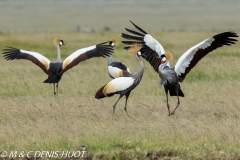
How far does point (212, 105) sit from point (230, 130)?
7.24 feet

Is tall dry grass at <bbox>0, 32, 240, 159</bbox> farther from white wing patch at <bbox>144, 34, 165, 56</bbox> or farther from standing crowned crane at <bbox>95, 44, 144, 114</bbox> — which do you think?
white wing patch at <bbox>144, 34, 165, 56</bbox>

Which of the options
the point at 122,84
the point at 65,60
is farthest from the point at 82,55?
the point at 122,84

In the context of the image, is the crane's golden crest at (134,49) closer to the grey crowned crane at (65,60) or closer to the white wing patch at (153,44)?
the white wing patch at (153,44)

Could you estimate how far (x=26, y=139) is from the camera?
23.2 feet

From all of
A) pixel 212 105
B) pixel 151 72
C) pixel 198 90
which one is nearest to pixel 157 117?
pixel 212 105

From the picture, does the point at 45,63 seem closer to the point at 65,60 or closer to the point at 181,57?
the point at 65,60

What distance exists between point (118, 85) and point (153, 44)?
857mm

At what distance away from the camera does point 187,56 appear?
28.7 feet

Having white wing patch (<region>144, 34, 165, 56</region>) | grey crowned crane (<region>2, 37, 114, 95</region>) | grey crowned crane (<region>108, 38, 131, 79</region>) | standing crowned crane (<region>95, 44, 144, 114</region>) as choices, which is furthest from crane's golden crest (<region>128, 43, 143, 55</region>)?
grey crowned crane (<region>108, 38, 131, 79</region>)

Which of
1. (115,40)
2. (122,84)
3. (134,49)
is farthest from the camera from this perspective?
(115,40)

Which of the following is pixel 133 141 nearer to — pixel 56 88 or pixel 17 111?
pixel 17 111

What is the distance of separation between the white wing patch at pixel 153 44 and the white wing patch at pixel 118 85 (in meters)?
0.63

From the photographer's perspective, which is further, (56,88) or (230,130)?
(56,88)

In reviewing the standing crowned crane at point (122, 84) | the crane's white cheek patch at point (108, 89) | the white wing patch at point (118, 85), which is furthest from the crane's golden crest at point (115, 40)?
the crane's white cheek patch at point (108, 89)
